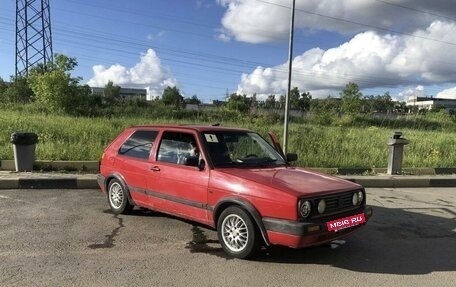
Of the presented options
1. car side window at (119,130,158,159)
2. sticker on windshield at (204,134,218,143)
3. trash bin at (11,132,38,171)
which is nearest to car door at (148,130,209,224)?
sticker on windshield at (204,134,218,143)

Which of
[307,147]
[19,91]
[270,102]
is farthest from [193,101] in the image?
[307,147]

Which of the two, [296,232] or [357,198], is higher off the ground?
[357,198]

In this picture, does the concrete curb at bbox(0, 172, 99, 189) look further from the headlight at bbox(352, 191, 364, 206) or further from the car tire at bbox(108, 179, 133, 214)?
the headlight at bbox(352, 191, 364, 206)

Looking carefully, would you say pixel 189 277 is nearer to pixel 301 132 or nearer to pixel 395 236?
pixel 395 236

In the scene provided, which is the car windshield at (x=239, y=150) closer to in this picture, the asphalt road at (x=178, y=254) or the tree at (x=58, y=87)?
the asphalt road at (x=178, y=254)

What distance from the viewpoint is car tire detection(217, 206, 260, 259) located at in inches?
214

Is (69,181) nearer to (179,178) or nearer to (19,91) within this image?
(179,178)

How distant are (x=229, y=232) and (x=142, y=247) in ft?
3.73

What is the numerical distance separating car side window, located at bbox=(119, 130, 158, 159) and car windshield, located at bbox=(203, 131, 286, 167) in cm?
109

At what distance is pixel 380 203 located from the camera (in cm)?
963

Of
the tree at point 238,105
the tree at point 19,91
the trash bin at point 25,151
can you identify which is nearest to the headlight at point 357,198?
the trash bin at point 25,151

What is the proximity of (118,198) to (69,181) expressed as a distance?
2.87 metres

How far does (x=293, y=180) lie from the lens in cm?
571

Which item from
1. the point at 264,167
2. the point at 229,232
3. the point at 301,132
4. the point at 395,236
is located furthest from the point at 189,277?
the point at 301,132
